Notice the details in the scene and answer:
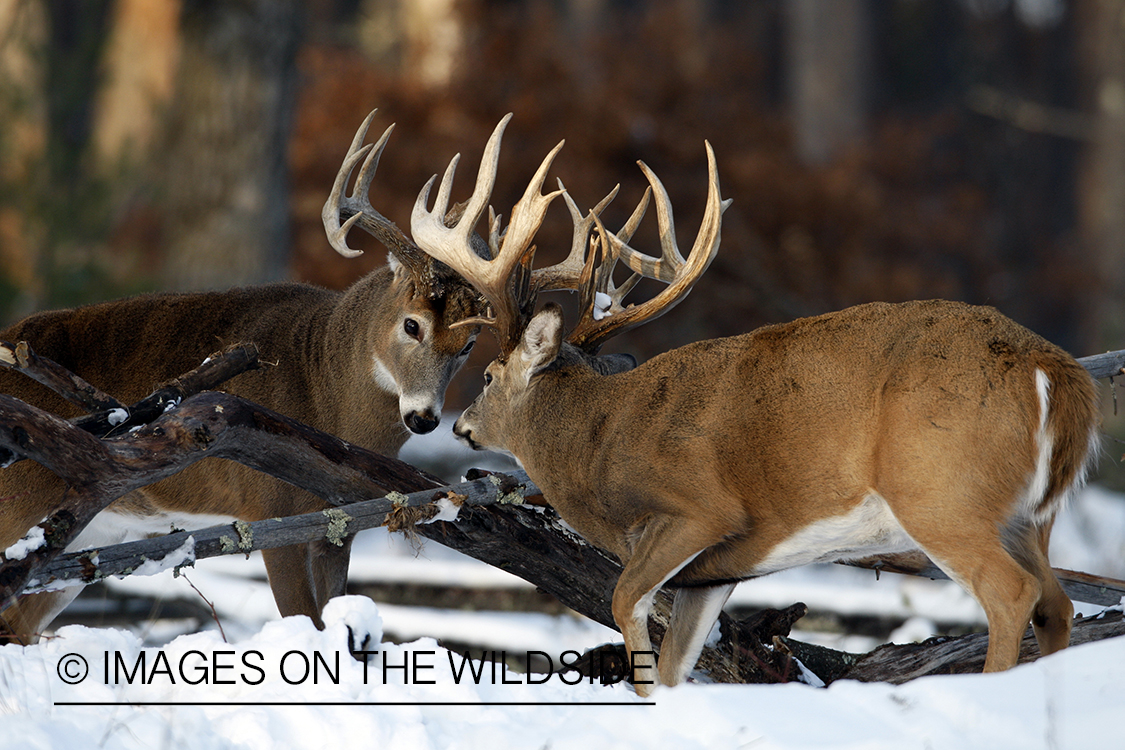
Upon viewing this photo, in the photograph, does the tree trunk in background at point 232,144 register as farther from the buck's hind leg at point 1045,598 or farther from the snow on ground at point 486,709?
the buck's hind leg at point 1045,598

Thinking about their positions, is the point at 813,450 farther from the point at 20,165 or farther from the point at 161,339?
the point at 20,165

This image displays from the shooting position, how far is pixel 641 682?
14.2ft

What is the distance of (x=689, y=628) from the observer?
4.60m

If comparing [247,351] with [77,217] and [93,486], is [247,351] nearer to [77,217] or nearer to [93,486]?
[93,486]

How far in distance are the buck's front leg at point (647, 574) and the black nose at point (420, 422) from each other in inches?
54.5

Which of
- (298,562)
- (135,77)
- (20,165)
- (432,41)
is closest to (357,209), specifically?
(298,562)

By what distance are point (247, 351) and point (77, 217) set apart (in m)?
7.40

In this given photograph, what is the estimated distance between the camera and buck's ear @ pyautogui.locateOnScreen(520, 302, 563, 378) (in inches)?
185

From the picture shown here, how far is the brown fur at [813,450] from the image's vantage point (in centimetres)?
375

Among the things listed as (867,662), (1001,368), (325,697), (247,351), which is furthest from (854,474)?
(247,351)

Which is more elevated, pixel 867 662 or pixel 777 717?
pixel 867 662

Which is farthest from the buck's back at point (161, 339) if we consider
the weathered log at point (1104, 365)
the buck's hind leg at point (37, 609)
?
the weathered log at point (1104, 365)

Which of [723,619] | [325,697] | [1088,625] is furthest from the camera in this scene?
[723,619]

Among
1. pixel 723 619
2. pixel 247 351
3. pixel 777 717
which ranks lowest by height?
pixel 777 717
